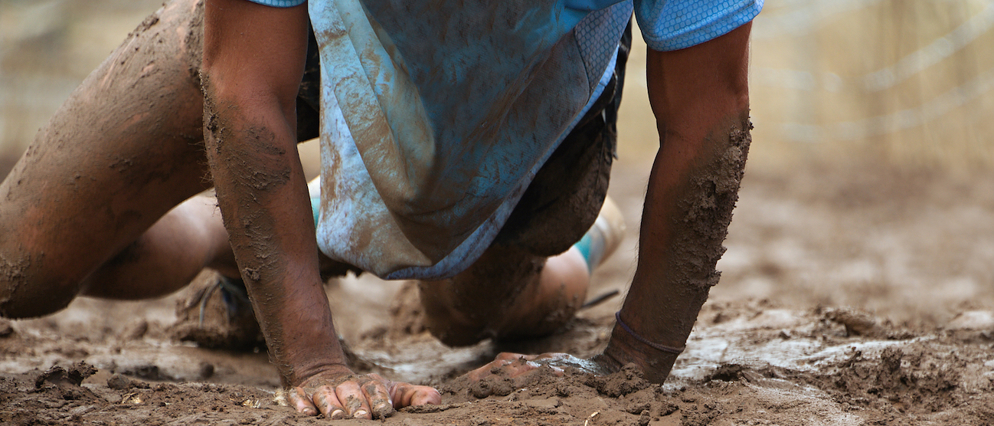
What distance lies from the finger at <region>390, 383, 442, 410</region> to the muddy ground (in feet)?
0.10

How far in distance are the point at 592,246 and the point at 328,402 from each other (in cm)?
171

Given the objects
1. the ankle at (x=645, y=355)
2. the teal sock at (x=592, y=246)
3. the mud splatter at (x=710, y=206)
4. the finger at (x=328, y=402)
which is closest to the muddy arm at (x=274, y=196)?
the finger at (x=328, y=402)

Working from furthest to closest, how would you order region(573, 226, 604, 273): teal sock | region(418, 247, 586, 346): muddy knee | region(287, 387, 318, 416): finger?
region(573, 226, 604, 273): teal sock, region(418, 247, 586, 346): muddy knee, region(287, 387, 318, 416): finger

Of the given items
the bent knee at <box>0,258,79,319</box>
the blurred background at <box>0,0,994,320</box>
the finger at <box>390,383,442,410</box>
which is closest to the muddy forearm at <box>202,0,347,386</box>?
the finger at <box>390,383,442,410</box>

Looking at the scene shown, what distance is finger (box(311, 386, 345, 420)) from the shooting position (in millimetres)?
1301

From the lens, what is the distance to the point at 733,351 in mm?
2146

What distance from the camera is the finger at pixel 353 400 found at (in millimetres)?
1300

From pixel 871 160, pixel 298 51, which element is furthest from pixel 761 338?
pixel 871 160

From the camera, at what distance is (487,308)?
97.0 inches

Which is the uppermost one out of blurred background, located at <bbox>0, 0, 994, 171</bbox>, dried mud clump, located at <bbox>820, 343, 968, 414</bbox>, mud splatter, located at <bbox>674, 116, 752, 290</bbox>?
blurred background, located at <bbox>0, 0, 994, 171</bbox>

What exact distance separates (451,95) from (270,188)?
0.37 m

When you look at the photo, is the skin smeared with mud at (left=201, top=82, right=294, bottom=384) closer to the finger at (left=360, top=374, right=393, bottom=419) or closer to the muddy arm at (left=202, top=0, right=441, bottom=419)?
the muddy arm at (left=202, top=0, right=441, bottom=419)

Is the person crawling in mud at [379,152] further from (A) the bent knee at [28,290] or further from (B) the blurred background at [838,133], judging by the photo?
(B) the blurred background at [838,133]

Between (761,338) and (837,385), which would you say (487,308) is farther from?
(837,385)
